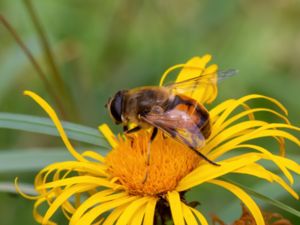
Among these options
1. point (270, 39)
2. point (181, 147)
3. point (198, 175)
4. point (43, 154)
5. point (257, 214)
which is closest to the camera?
point (257, 214)

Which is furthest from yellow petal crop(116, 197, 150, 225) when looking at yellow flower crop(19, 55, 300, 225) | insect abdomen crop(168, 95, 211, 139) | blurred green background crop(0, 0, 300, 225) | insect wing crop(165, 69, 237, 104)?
blurred green background crop(0, 0, 300, 225)

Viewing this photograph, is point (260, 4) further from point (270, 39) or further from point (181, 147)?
point (181, 147)

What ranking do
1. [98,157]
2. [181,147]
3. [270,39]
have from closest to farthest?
[181,147], [98,157], [270,39]

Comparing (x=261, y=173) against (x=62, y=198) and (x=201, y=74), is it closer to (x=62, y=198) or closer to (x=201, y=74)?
(x=62, y=198)

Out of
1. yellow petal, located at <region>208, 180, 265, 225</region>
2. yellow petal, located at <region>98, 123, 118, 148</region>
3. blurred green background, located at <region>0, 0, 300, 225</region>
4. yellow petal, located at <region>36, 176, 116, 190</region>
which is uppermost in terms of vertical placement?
blurred green background, located at <region>0, 0, 300, 225</region>

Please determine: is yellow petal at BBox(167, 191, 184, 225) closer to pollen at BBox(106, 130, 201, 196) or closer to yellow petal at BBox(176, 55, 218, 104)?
pollen at BBox(106, 130, 201, 196)

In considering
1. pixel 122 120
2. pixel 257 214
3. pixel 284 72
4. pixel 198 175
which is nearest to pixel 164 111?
pixel 122 120

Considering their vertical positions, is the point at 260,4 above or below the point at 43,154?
above
